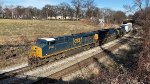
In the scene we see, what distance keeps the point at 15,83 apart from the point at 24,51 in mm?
11438

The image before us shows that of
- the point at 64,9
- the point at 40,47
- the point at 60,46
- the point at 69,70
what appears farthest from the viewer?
the point at 64,9

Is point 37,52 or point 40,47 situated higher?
point 40,47

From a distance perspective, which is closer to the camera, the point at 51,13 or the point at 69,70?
the point at 69,70

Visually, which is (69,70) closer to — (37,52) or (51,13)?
(37,52)

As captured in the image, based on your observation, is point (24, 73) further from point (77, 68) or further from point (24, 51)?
point (24, 51)

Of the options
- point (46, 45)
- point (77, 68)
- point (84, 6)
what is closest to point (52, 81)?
point (77, 68)

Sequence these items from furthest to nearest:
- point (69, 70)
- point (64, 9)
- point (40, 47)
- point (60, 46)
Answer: point (64, 9), point (60, 46), point (40, 47), point (69, 70)

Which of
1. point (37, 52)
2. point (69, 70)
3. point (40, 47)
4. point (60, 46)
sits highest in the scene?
point (40, 47)

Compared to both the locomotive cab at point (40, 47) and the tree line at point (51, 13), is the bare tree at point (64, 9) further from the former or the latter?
the locomotive cab at point (40, 47)

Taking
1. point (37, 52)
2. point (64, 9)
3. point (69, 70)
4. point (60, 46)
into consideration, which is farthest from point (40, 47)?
point (64, 9)

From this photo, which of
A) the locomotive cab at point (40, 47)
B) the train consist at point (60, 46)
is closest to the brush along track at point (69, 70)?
the train consist at point (60, 46)

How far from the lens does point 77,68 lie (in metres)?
21.3

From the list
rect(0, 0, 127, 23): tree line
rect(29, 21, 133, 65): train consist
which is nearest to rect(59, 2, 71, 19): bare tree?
rect(0, 0, 127, 23): tree line

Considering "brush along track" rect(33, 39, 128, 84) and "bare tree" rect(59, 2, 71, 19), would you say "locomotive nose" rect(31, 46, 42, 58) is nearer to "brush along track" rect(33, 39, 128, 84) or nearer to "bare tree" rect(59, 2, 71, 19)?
"brush along track" rect(33, 39, 128, 84)
